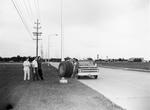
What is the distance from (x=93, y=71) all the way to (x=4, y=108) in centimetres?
1496

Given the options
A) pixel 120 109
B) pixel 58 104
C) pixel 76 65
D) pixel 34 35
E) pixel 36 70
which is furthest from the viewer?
A: pixel 34 35

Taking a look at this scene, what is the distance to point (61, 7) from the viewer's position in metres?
22.8

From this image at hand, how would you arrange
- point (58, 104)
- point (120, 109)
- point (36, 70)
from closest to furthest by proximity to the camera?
1. point (120, 109)
2. point (58, 104)
3. point (36, 70)

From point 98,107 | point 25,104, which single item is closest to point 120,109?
point 98,107

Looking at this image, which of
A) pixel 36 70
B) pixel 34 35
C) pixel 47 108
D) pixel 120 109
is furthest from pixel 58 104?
pixel 34 35

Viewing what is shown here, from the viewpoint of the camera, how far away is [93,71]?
2316cm

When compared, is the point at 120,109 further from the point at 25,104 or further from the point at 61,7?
the point at 61,7

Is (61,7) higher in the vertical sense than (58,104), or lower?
higher

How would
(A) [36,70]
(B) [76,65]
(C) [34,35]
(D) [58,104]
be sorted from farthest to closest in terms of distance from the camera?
(C) [34,35]
(B) [76,65]
(A) [36,70]
(D) [58,104]

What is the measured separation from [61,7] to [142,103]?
15087mm

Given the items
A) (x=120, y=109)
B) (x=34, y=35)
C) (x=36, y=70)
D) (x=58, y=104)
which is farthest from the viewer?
(x=34, y=35)

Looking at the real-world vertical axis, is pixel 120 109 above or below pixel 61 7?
below

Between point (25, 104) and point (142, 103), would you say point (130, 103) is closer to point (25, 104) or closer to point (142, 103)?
point (142, 103)

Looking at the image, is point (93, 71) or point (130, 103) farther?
point (93, 71)
